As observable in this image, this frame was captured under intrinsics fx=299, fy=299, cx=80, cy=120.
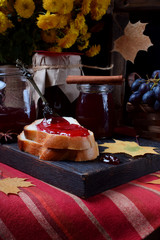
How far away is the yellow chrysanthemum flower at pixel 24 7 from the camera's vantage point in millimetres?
1154

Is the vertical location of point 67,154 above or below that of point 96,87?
below

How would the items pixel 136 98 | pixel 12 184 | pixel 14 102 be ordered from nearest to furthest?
pixel 12 184 → pixel 14 102 → pixel 136 98

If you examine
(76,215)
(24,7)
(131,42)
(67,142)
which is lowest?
(76,215)

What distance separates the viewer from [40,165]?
83 cm

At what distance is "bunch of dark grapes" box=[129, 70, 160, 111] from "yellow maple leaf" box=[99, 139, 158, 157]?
21cm

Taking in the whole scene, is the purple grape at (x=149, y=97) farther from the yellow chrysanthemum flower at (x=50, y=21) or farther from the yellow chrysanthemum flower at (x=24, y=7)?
the yellow chrysanthemum flower at (x=24, y=7)

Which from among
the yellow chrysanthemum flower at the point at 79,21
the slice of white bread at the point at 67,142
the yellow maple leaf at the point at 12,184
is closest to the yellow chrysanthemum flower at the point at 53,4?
the yellow chrysanthemum flower at the point at 79,21

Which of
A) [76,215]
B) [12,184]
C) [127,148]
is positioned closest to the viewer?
[76,215]

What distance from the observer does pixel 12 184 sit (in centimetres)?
77

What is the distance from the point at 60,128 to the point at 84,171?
17cm

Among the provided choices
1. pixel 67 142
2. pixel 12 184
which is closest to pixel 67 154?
pixel 67 142

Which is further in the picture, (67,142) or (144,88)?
(144,88)

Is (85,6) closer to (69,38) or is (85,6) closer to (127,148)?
(69,38)

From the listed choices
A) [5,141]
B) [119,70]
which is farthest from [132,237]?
[119,70]
